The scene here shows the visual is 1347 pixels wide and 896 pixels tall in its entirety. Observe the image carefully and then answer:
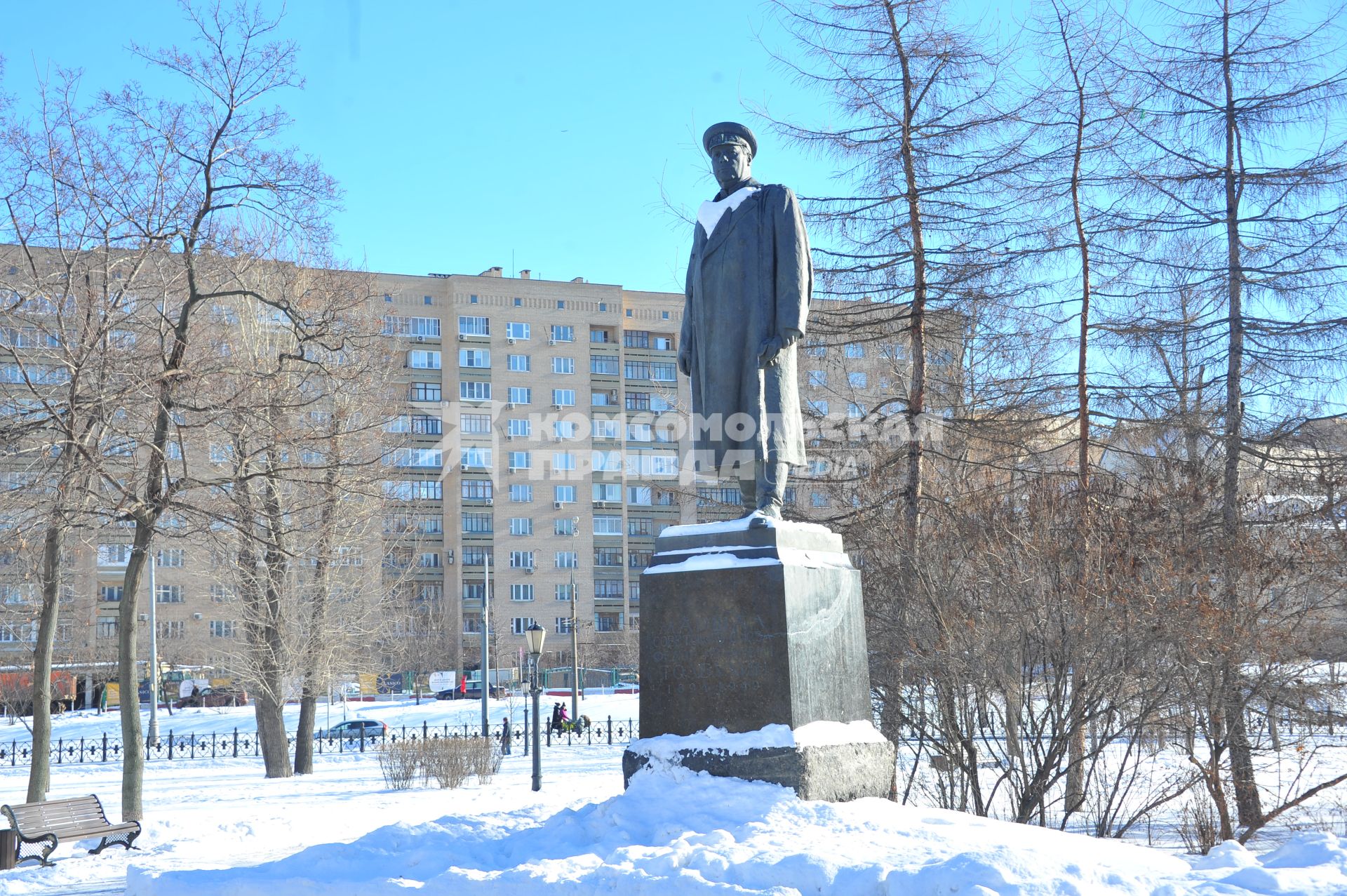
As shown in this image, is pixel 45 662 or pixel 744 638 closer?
pixel 744 638

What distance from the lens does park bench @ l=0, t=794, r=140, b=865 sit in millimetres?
11344

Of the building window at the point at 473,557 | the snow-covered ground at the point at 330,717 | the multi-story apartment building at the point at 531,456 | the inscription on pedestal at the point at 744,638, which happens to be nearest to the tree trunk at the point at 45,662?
the inscription on pedestal at the point at 744,638

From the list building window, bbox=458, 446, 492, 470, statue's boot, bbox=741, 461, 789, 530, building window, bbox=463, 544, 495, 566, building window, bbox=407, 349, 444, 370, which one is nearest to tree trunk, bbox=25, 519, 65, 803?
statue's boot, bbox=741, 461, 789, 530

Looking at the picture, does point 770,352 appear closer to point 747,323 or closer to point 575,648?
point 747,323

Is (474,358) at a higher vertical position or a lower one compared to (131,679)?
higher

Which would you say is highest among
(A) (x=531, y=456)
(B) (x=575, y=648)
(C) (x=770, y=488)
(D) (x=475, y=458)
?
(A) (x=531, y=456)

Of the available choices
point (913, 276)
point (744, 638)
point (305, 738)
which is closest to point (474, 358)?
point (305, 738)

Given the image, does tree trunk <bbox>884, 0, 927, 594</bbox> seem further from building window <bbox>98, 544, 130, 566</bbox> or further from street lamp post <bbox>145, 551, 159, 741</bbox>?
building window <bbox>98, 544, 130, 566</bbox>

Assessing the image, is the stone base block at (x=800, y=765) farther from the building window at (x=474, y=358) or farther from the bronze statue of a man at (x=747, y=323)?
the building window at (x=474, y=358)

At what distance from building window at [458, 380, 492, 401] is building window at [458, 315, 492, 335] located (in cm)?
278

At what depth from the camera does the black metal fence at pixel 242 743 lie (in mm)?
29766

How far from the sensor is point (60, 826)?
11.7 metres

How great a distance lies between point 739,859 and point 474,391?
64.0 m

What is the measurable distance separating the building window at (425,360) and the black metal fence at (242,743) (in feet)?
107
